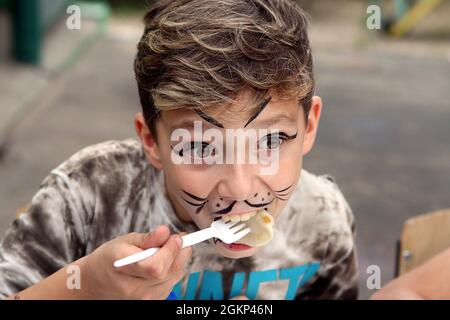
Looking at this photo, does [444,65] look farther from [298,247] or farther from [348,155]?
[298,247]

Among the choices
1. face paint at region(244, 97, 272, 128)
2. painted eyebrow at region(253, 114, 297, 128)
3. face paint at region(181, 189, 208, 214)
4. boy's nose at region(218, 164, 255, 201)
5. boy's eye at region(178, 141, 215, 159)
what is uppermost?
face paint at region(244, 97, 272, 128)

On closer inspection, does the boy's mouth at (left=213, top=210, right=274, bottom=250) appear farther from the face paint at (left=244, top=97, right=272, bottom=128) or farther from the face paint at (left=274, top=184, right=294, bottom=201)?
the face paint at (left=244, top=97, right=272, bottom=128)

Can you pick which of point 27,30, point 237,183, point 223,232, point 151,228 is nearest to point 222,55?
point 237,183

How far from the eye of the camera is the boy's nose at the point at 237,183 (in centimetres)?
142

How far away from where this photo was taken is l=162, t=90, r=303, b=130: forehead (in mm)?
1410

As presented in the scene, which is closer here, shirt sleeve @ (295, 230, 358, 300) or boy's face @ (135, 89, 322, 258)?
boy's face @ (135, 89, 322, 258)

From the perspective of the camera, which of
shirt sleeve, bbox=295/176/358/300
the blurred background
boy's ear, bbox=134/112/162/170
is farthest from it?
the blurred background

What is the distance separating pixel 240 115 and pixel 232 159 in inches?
3.4

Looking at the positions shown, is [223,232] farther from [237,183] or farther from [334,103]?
[334,103]

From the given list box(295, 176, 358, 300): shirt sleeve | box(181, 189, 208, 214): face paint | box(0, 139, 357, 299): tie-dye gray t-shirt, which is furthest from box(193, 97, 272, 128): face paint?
box(295, 176, 358, 300): shirt sleeve

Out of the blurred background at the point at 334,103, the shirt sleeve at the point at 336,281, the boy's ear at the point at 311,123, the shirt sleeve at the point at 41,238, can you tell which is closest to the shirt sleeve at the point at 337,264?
the shirt sleeve at the point at 336,281

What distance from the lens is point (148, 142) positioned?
1627 mm
